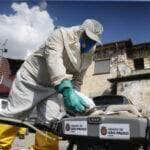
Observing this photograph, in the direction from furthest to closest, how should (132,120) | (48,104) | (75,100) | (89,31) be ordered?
(48,104) < (89,31) < (75,100) < (132,120)

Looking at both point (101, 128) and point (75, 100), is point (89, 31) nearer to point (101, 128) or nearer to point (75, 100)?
point (75, 100)

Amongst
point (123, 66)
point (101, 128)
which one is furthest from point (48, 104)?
point (123, 66)

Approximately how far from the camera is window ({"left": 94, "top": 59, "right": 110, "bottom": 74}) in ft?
91.8

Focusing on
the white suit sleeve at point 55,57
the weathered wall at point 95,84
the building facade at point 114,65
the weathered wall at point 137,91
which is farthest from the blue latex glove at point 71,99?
the weathered wall at point 95,84

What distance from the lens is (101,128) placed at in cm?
277

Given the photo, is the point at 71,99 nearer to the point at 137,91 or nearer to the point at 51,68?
the point at 51,68

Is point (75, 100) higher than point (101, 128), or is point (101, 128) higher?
point (75, 100)

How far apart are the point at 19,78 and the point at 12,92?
0.16m

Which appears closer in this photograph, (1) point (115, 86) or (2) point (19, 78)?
(2) point (19, 78)

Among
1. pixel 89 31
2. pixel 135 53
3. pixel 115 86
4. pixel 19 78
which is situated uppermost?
pixel 135 53

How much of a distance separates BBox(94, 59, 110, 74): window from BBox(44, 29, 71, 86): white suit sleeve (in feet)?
80.1

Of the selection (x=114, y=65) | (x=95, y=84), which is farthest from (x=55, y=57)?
(x=95, y=84)

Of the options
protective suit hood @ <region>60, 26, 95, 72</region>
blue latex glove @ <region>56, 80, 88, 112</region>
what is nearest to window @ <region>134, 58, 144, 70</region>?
protective suit hood @ <region>60, 26, 95, 72</region>

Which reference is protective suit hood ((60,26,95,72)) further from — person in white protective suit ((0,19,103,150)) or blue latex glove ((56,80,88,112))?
blue latex glove ((56,80,88,112))
